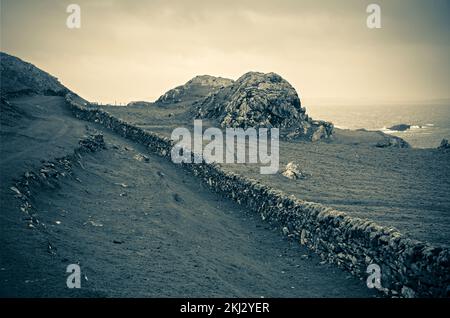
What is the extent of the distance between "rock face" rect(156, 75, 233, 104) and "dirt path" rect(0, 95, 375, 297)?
116 ft

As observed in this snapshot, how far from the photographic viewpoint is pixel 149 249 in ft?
34.6

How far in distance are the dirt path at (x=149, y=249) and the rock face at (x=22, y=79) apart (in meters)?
30.0

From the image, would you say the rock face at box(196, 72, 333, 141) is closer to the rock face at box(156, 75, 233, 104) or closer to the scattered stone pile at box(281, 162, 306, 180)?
the scattered stone pile at box(281, 162, 306, 180)

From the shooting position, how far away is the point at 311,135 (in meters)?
32.3

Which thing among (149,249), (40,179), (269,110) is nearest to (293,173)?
(149,249)

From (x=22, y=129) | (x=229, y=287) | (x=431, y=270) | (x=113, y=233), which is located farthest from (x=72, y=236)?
(x=22, y=129)

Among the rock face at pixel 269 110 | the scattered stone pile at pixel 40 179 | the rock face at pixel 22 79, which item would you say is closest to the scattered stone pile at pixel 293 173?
the scattered stone pile at pixel 40 179

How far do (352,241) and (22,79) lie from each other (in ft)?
151

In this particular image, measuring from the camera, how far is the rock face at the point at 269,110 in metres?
32.4

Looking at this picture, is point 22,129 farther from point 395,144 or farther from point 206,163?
point 395,144

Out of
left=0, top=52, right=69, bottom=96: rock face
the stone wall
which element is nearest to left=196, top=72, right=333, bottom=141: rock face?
the stone wall
